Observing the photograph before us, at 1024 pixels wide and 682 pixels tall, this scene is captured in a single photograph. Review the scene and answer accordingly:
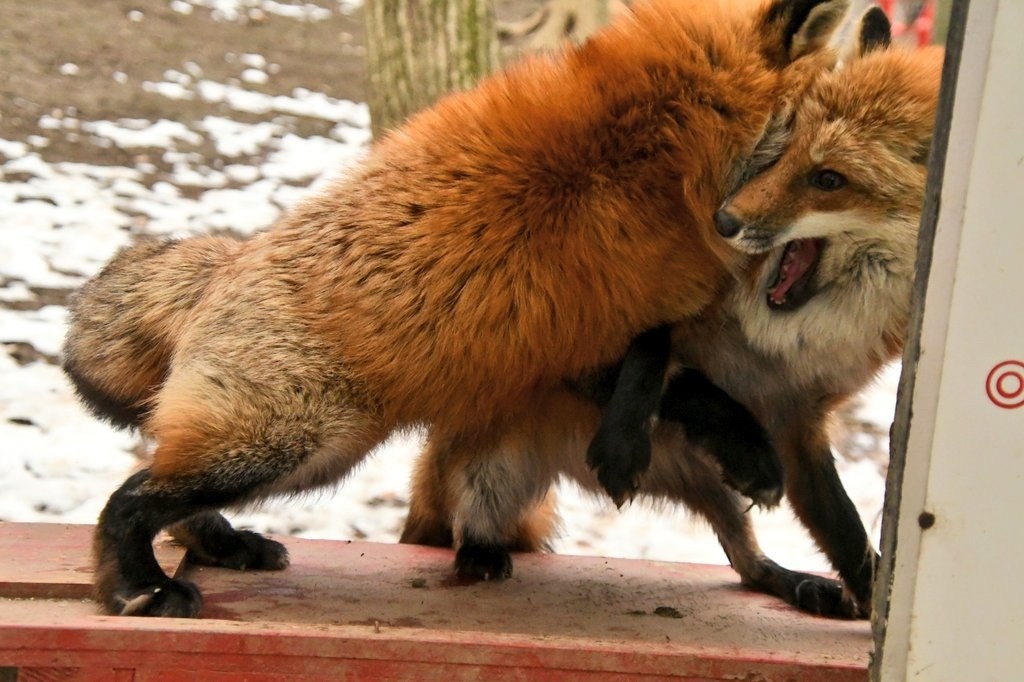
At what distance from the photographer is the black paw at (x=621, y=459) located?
2.98m

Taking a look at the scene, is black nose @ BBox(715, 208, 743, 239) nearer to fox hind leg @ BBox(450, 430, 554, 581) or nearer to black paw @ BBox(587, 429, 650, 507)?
black paw @ BBox(587, 429, 650, 507)

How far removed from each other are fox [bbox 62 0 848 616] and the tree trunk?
8.25ft

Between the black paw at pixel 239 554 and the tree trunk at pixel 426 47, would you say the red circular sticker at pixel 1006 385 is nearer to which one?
the black paw at pixel 239 554

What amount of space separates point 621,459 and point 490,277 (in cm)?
→ 57

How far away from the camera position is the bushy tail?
11.3 feet

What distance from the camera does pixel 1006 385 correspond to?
6.38 ft

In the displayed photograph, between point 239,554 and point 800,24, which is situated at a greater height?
point 800,24

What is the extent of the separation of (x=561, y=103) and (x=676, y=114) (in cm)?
30

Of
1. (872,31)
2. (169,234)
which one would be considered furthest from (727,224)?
(169,234)

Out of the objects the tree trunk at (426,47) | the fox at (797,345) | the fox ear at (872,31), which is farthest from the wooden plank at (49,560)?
the tree trunk at (426,47)

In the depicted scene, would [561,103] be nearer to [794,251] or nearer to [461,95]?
[461,95]

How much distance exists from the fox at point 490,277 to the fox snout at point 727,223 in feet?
0.51

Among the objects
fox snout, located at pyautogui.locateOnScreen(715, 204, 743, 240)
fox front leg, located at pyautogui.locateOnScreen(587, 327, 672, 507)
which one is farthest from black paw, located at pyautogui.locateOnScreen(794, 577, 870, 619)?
fox snout, located at pyautogui.locateOnScreen(715, 204, 743, 240)

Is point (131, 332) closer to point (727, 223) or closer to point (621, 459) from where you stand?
point (621, 459)
